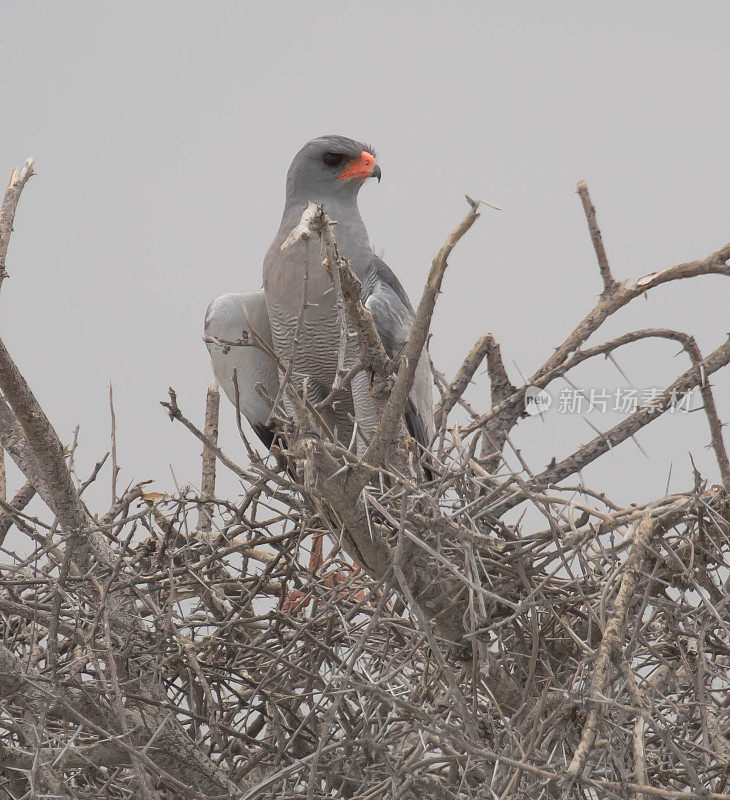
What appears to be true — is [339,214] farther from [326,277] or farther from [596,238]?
[596,238]

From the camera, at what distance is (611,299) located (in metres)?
2.13

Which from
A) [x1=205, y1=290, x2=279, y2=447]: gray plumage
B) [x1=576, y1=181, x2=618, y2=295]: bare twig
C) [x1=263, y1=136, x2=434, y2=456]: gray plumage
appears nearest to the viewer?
[x1=576, y1=181, x2=618, y2=295]: bare twig

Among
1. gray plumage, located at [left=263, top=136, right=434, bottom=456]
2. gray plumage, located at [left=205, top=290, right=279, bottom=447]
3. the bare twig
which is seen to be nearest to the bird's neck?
gray plumage, located at [left=263, top=136, right=434, bottom=456]

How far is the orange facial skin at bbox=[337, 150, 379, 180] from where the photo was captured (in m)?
2.80

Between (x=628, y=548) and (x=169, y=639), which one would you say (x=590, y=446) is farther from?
(x=169, y=639)

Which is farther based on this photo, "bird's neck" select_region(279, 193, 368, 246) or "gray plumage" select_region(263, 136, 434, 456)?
"bird's neck" select_region(279, 193, 368, 246)

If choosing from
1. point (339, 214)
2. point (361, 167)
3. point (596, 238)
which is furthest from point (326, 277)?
point (596, 238)

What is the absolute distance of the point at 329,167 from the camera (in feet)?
9.31

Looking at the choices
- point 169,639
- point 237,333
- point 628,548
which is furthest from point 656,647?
point 237,333

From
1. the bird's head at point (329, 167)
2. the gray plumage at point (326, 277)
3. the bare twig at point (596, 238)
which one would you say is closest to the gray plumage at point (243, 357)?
the gray plumage at point (326, 277)

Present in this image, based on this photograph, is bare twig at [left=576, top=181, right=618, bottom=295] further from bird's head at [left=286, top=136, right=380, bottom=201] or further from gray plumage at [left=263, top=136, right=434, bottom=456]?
bird's head at [left=286, top=136, right=380, bottom=201]

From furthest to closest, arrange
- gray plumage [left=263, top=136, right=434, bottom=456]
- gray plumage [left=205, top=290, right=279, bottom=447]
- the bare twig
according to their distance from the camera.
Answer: gray plumage [left=205, top=290, right=279, bottom=447]
gray plumage [left=263, top=136, right=434, bottom=456]
the bare twig

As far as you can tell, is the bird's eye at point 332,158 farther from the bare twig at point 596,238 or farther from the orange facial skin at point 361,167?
the bare twig at point 596,238

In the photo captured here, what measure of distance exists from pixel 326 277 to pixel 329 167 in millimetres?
367
